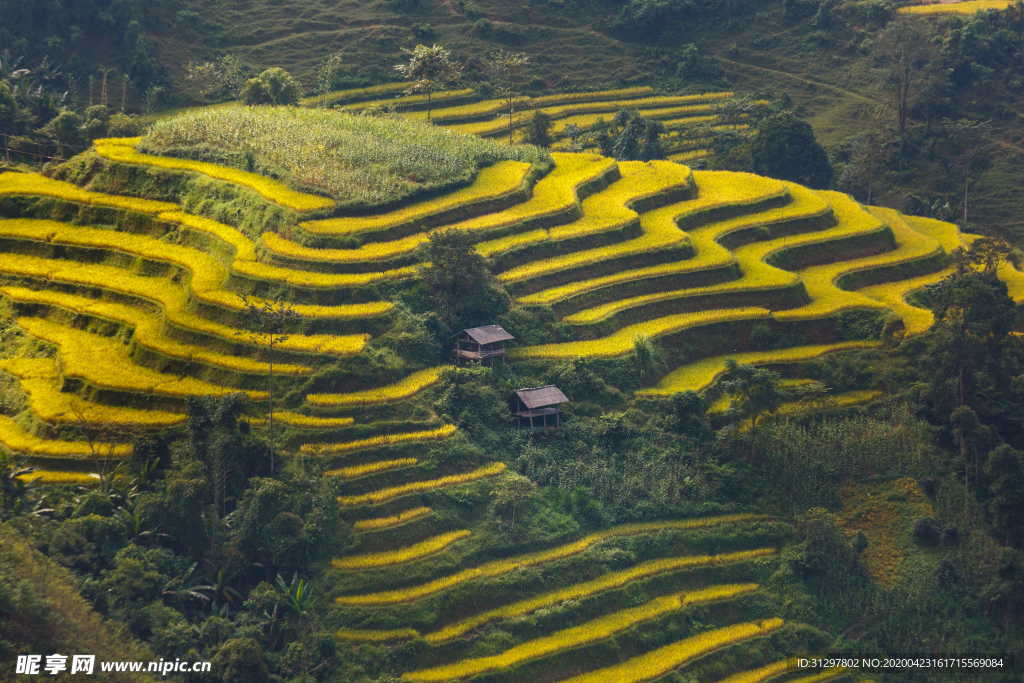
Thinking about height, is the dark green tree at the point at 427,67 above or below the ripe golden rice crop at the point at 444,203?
above

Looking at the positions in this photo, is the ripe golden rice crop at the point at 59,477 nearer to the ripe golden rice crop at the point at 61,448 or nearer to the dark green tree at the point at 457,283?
the ripe golden rice crop at the point at 61,448

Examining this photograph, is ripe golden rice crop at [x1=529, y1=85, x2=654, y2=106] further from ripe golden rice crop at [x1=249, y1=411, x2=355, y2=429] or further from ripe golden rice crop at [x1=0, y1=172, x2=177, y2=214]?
ripe golden rice crop at [x1=249, y1=411, x2=355, y2=429]

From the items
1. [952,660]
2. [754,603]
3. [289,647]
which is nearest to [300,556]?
[289,647]

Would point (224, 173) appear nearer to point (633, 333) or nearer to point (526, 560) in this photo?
point (633, 333)

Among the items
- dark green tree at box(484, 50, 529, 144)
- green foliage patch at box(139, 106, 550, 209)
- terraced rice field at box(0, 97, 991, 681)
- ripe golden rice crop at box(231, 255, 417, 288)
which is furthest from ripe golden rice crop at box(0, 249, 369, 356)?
dark green tree at box(484, 50, 529, 144)

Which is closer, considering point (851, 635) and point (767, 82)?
point (851, 635)

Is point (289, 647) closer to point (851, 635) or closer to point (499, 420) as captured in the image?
point (499, 420)

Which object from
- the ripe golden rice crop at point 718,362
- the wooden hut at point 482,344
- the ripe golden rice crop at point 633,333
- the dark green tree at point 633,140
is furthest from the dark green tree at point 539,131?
the wooden hut at point 482,344
